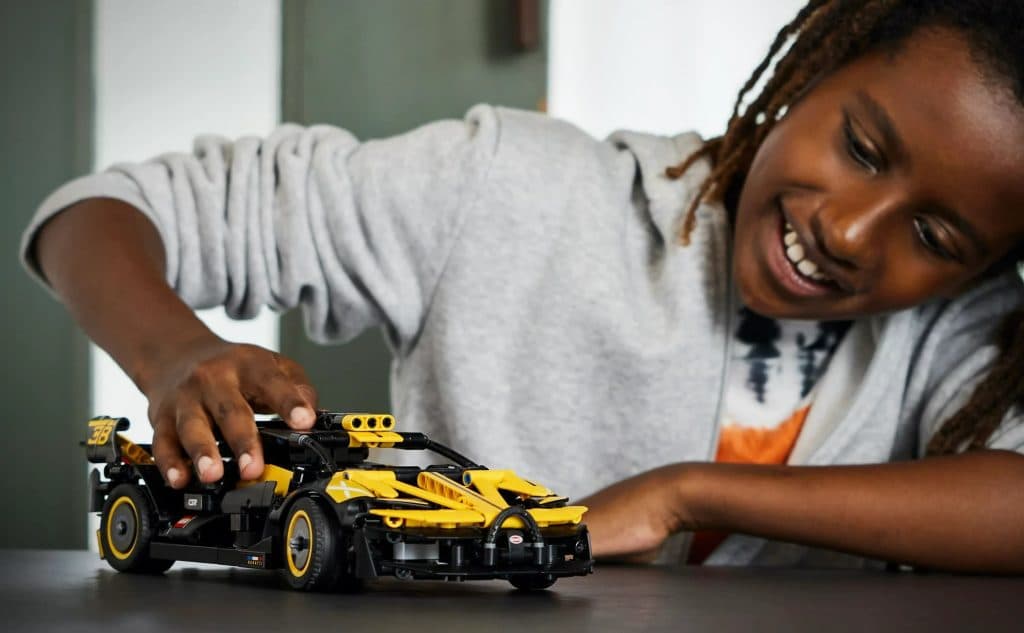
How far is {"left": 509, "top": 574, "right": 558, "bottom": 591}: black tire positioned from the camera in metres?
0.59

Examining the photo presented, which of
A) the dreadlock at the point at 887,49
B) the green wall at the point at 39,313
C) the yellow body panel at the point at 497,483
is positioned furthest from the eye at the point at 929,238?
the green wall at the point at 39,313

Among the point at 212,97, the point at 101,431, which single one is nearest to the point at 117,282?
the point at 101,431

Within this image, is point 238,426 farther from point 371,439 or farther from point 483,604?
point 483,604

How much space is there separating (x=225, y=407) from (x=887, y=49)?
663mm

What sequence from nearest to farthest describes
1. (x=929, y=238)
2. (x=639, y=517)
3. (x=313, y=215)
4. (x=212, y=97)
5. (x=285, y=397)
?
(x=285, y=397) → (x=639, y=517) → (x=929, y=238) → (x=313, y=215) → (x=212, y=97)

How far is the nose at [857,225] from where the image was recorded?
0.95 m

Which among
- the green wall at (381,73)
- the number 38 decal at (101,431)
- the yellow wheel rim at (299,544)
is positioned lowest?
the yellow wheel rim at (299,544)

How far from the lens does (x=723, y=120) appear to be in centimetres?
185

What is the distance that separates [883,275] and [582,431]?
32 centimetres

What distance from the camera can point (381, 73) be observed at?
70.6 inches

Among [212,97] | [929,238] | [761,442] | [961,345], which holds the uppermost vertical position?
[212,97]

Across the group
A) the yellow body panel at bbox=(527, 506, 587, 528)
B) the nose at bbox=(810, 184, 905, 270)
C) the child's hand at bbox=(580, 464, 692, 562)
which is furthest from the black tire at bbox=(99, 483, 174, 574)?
the nose at bbox=(810, 184, 905, 270)

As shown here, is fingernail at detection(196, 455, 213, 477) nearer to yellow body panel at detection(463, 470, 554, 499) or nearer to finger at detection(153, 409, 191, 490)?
finger at detection(153, 409, 191, 490)

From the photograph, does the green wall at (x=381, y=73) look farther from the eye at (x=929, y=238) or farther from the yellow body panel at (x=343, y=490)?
the yellow body panel at (x=343, y=490)
